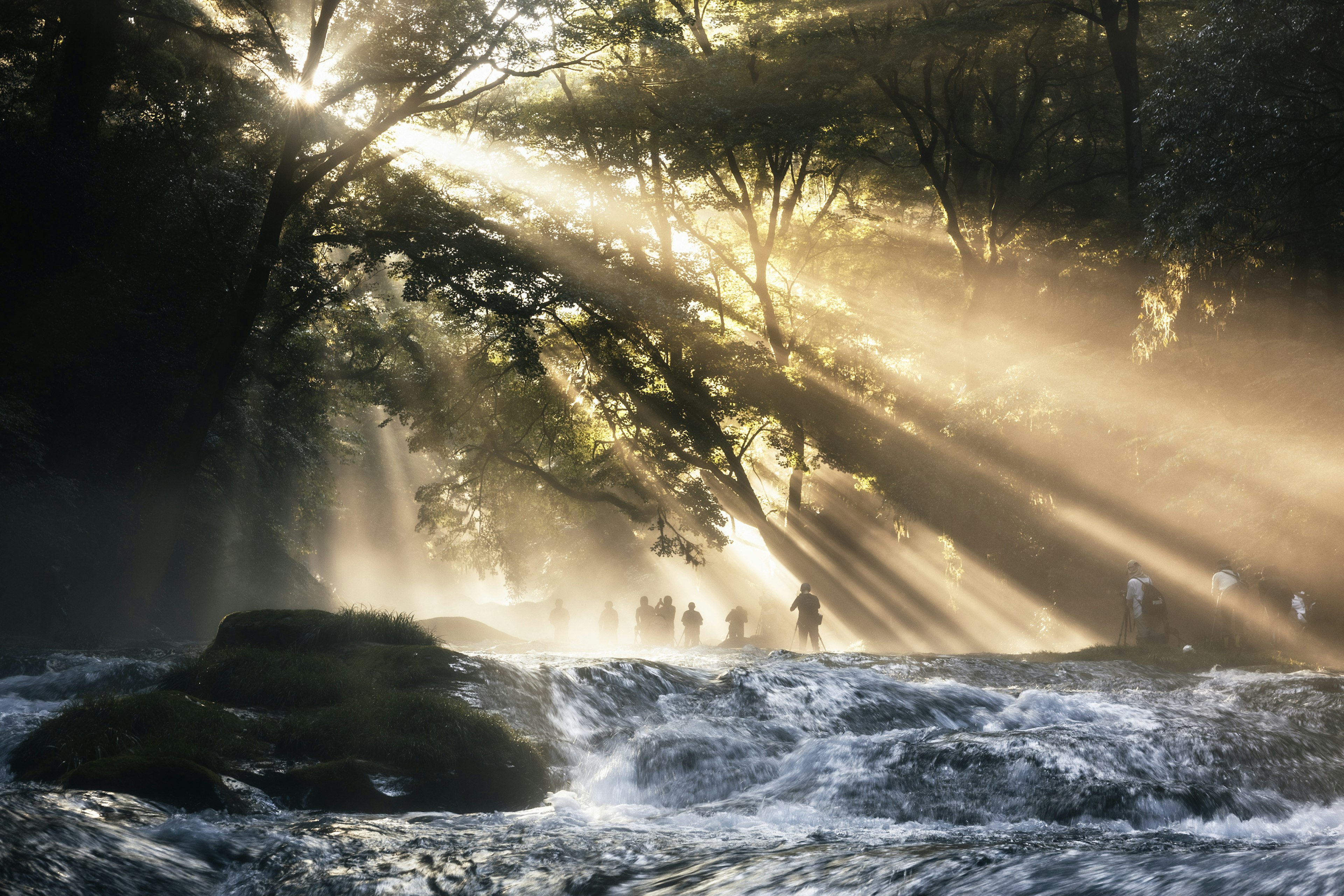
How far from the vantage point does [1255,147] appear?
690 inches

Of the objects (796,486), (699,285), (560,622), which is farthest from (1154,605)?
(560,622)

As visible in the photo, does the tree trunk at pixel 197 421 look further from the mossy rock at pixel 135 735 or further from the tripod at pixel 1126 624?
the tripod at pixel 1126 624

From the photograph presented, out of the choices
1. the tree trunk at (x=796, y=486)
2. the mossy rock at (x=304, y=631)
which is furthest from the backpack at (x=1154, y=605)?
the mossy rock at (x=304, y=631)

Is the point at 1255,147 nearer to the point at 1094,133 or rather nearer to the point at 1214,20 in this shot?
the point at 1214,20

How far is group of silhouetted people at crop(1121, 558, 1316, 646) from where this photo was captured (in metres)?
18.8

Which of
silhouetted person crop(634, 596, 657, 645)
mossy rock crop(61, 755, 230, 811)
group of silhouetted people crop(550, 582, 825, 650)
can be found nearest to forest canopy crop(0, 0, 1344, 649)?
group of silhouetted people crop(550, 582, 825, 650)

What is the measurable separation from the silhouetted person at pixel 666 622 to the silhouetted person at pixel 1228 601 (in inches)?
587

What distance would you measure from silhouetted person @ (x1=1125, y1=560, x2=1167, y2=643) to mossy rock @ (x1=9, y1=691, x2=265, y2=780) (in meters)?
17.7

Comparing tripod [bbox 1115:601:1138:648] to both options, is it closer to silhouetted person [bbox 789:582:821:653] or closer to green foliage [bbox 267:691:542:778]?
silhouetted person [bbox 789:582:821:653]

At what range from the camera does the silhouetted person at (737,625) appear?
27.5 metres

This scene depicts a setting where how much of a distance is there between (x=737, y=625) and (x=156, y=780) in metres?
21.9

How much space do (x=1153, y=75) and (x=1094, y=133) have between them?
8499mm

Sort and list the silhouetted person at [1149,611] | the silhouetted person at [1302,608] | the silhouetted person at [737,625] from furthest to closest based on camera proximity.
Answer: the silhouetted person at [737,625]
the silhouetted person at [1149,611]
the silhouetted person at [1302,608]

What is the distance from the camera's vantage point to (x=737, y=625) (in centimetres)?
2781
